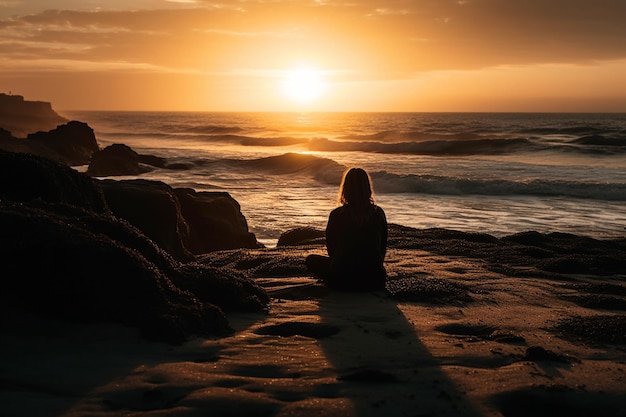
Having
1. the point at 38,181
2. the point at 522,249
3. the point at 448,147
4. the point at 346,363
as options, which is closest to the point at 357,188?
the point at 346,363

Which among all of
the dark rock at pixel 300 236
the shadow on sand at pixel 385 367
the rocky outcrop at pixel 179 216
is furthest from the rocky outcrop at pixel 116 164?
the shadow on sand at pixel 385 367

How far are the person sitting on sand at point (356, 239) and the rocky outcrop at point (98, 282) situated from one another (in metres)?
1.04

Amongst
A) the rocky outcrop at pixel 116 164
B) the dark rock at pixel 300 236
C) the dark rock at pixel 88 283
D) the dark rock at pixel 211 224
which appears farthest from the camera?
the rocky outcrop at pixel 116 164

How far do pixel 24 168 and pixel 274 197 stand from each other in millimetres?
15785

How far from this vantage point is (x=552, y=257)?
8.28 m

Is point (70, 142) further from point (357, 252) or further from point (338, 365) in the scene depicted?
point (338, 365)

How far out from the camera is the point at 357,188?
6.00 meters

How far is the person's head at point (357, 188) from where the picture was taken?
5.98 metres

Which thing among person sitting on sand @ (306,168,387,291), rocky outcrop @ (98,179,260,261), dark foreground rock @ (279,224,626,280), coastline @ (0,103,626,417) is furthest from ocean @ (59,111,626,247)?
coastline @ (0,103,626,417)

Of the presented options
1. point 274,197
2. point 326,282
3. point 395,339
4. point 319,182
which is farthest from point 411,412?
point 319,182

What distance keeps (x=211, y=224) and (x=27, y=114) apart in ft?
304

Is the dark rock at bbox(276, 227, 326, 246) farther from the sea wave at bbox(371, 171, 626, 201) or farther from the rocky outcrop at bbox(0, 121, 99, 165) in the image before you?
the rocky outcrop at bbox(0, 121, 99, 165)

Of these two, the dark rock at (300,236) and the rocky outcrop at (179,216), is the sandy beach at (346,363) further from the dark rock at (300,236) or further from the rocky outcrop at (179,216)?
the dark rock at (300,236)

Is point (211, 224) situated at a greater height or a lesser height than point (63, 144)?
lesser
